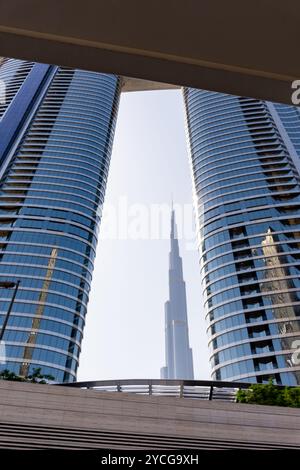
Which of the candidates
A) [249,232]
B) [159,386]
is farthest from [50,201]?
[159,386]

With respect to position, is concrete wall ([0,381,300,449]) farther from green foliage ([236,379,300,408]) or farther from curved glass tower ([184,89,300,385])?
curved glass tower ([184,89,300,385])

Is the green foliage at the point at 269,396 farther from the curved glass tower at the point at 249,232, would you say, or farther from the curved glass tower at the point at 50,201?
the curved glass tower at the point at 50,201

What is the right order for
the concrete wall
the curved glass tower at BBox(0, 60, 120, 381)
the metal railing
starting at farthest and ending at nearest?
the curved glass tower at BBox(0, 60, 120, 381), the metal railing, the concrete wall

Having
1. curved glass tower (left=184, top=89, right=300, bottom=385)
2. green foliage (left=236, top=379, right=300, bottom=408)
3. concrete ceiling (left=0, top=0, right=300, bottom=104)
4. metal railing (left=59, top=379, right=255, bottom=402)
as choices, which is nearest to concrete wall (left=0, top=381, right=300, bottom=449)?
metal railing (left=59, top=379, right=255, bottom=402)

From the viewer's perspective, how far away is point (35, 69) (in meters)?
73.3

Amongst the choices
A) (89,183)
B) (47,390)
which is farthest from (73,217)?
(47,390)

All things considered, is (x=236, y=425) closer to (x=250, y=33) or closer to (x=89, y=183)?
(x=250, y=33)

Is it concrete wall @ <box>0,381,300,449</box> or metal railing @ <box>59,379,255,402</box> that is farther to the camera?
metal railing @ <box>59,379,255,402</box>

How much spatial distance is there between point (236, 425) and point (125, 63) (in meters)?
8.35

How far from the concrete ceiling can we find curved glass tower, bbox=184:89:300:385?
4736 cm

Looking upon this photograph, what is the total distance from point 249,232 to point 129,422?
51.4 m

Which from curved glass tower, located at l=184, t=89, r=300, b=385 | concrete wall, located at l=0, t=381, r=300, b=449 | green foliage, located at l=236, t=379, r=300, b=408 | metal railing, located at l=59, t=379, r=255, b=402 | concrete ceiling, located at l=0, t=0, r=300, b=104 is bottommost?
concrete ceiling, located at l=0, t=0, r=300, b=104

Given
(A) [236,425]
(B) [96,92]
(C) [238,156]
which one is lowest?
(A) [236,425]

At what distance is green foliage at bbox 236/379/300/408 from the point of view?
15.1 m
